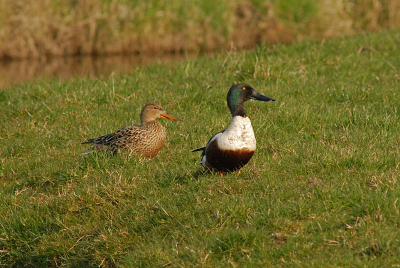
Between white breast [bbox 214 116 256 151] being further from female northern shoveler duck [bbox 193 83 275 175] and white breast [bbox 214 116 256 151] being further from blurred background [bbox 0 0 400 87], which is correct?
blurred background [bbox 0 0 400 87]

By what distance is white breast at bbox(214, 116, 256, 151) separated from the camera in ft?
15.8

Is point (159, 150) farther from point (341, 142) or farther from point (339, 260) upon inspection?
point (339, 260)

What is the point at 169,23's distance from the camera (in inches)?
639

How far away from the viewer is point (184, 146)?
6.60 meters

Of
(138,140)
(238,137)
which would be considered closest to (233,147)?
(238,137)

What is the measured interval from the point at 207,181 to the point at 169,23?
1202cm

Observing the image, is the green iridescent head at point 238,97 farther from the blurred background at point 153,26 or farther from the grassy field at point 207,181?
the blurred background at point 153,26

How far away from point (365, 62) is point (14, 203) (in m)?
7.65

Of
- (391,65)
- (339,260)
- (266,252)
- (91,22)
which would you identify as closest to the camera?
(339,260)

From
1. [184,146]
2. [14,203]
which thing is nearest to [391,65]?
[184,146]

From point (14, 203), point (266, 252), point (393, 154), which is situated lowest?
point (14, 203)

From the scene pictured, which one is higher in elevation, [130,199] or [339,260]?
[339,260]

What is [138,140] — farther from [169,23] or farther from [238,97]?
[169,23]

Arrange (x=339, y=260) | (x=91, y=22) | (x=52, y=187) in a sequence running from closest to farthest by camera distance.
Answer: (x=339, y=260), (x=52, y=187), (x=91, y=22)
